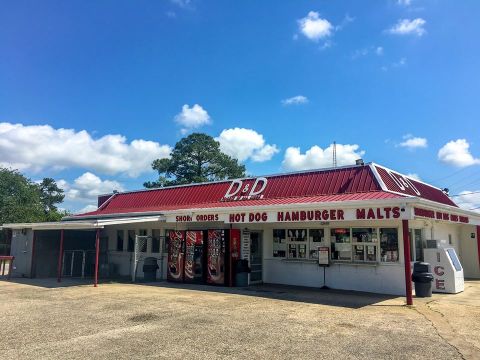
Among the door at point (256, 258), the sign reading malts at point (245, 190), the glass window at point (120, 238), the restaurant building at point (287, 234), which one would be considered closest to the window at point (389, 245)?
the restaurant building at point (287, 234)

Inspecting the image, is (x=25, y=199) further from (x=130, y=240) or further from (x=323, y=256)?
(x=323, y=256)

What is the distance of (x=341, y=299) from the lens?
43.2 feet

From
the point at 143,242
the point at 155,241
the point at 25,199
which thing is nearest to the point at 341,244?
the point at 155,241

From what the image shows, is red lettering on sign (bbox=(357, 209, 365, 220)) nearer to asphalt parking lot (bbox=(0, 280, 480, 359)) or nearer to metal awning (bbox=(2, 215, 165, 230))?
asphalt parking lot (bbox=(0, 280, 480, 359))

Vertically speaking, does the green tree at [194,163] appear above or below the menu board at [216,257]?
above

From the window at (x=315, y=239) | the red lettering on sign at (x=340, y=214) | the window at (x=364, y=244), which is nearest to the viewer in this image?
the red lettering on sign at (x=340, y=214)

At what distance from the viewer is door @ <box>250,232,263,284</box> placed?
17.3m

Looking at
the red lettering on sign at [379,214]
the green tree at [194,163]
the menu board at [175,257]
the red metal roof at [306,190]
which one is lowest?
the menu board at [175,257]

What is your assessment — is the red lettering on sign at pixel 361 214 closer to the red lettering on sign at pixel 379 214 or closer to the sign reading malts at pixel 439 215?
the red lettering on sign at pixel 379 214

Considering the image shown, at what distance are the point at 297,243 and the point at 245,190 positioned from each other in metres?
3.82

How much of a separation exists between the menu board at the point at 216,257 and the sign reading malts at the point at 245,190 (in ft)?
9.31

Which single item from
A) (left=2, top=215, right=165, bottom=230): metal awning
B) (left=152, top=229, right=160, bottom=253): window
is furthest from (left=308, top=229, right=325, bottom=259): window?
(left=152, top=229, right=160, bottom=253): window

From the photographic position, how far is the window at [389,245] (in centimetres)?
1466

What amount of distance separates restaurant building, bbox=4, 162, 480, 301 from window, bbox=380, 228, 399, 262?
4 centimetres
